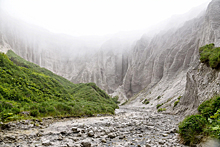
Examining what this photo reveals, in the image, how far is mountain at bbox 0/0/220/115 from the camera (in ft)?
149

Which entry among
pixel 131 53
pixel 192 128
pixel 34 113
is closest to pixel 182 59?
pixel 131 53

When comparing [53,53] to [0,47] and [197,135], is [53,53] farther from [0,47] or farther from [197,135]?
[197,135]

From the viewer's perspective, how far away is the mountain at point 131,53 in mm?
45469

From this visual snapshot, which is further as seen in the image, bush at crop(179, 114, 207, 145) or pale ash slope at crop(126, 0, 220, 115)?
pale ash slope at crop(126, 0, 220, 115)

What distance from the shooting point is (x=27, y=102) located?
A: 13516 millimetres

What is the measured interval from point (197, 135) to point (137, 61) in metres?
80.7

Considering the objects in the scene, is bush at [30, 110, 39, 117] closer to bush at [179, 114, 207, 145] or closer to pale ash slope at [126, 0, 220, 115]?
bush at [179, 114, 207, 145]

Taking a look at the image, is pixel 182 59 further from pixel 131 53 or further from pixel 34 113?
pixel 34 113

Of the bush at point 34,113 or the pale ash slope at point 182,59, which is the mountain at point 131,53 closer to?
the pale ash slope at point 182,59

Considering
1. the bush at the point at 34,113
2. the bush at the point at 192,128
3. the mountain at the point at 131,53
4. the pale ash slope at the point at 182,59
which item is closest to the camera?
the bush at the point at 192,128

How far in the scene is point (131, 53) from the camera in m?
97.4

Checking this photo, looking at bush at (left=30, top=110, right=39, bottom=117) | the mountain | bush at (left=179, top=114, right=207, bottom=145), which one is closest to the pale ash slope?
the mountain

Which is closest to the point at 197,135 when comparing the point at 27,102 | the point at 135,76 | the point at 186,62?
the point at 27,102

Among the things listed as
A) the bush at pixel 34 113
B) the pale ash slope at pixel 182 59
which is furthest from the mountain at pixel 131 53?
the bush at pixel 34 113
